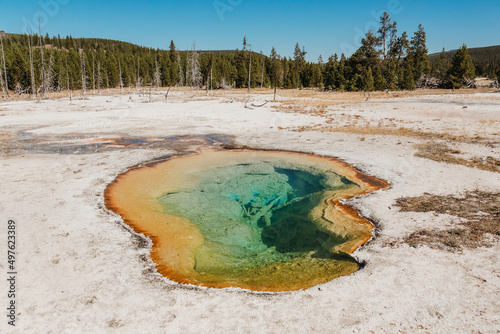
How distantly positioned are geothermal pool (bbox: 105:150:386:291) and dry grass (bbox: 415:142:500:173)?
377 cm

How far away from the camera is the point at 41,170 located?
10.1 m

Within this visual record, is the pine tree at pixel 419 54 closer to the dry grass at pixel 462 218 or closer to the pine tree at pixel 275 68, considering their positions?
the pine tree at pixel 275 68

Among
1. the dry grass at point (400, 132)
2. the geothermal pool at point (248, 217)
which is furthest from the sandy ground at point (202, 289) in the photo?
the dry grass at point (400, 132)

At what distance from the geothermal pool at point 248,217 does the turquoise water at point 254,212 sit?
2 centimetres

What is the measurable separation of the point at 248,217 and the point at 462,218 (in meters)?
4.80

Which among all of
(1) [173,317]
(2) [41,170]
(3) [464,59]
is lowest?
(1) [173,317]

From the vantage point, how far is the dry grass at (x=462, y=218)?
5.40 m

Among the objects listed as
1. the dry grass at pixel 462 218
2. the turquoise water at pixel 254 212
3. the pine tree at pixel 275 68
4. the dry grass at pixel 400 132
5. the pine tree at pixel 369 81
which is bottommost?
the turquoise water at pixel 254 212

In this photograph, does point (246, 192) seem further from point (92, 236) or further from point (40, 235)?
point (40, 235)

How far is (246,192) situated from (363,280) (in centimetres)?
543

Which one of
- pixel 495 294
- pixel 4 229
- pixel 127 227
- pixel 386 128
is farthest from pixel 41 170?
pixel 386 128

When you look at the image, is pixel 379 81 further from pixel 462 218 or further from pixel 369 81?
pixel 462 218

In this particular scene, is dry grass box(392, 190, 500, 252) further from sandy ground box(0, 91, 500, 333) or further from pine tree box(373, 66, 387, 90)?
pine tree box(373, 66, 387, 90)

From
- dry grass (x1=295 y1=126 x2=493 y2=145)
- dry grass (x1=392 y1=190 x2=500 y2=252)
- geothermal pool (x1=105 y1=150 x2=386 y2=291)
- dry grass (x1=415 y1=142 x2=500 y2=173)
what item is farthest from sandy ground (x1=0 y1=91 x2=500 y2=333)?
dry grass (x1=295 y1=126 x2=493 y2=145)
